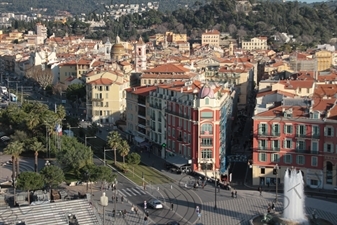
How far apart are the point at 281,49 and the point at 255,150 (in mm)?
76269

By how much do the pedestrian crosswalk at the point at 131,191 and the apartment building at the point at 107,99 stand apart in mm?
21362

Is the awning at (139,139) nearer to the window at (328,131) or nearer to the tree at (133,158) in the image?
the tree at (133,158)

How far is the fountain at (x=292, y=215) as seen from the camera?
29438 millimetres

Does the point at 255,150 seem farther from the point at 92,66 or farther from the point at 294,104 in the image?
the point at 92,66

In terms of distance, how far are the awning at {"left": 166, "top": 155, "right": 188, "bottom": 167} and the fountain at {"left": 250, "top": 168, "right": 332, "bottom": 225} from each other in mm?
10261

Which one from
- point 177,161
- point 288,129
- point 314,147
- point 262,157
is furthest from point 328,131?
point 177,161

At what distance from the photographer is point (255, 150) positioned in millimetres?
37469

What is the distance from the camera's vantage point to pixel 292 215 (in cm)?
2994

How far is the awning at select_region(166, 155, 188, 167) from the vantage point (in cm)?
4022

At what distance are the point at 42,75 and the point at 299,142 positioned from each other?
50.5m

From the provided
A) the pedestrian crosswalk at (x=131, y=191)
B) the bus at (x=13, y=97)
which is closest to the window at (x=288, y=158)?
the pedestrian crosswalk at (x=131, y=191)

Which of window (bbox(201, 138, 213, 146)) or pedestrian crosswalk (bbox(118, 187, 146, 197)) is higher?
window (bbox(201, 138, 213, 146))

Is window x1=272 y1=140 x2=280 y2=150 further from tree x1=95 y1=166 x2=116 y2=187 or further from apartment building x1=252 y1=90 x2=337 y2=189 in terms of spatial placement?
tree x1=95 y1=166 x2=116 y2=187

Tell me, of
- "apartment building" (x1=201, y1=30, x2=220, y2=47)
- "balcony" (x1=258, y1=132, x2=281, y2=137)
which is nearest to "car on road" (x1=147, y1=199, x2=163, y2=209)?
"balcony" (x1=258, y1=132, x2=281, y2=137)
